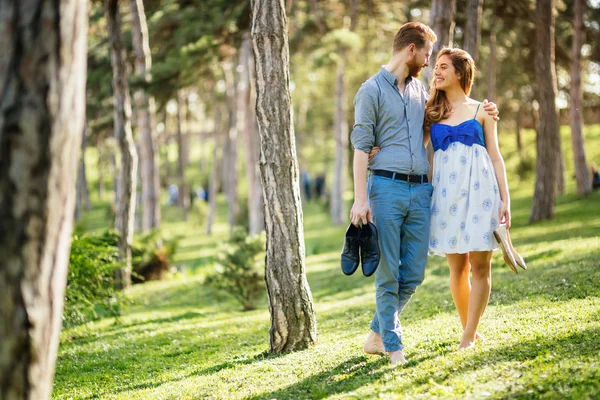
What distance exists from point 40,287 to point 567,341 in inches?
148

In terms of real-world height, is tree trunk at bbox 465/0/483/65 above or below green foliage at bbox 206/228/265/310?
above

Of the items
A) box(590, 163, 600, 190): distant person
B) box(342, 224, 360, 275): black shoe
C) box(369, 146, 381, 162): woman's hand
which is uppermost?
box(369, 146, 381, 162): woman's hand

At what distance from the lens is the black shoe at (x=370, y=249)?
4812 millimetres

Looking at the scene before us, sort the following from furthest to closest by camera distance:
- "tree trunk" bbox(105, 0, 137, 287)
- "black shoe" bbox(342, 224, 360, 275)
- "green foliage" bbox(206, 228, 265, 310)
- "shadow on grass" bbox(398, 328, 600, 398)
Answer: "tree trunk" bbox(105, 0, 137, 287) → "green foliage" bbox(206, 228, 265, 310) → "black shoe" bbox(342, 224, 360, 275) → "shadow on grass" bbox(398, 328, 600, 398)

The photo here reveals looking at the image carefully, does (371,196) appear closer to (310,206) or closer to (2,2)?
(2,2)

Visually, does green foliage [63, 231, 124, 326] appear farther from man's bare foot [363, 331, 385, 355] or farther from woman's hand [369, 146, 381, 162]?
woman's hand [369, 146, 381, 162]

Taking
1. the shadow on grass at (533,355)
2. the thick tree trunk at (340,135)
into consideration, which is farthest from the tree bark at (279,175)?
the thick tree trunk at (340,135)

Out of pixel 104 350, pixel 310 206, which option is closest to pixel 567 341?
pixel 104 350

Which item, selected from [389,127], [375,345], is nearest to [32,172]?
[389,127]

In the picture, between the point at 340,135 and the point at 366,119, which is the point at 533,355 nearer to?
the point at 366,119

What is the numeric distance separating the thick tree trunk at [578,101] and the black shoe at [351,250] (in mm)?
16315

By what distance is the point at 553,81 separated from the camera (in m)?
17.3

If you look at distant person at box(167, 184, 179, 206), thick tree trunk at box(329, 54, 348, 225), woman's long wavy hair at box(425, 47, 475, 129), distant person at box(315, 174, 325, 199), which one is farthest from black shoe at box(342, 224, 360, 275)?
distant person at box(167, 184, 179, 206)

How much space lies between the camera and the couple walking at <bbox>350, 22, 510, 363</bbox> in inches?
195
